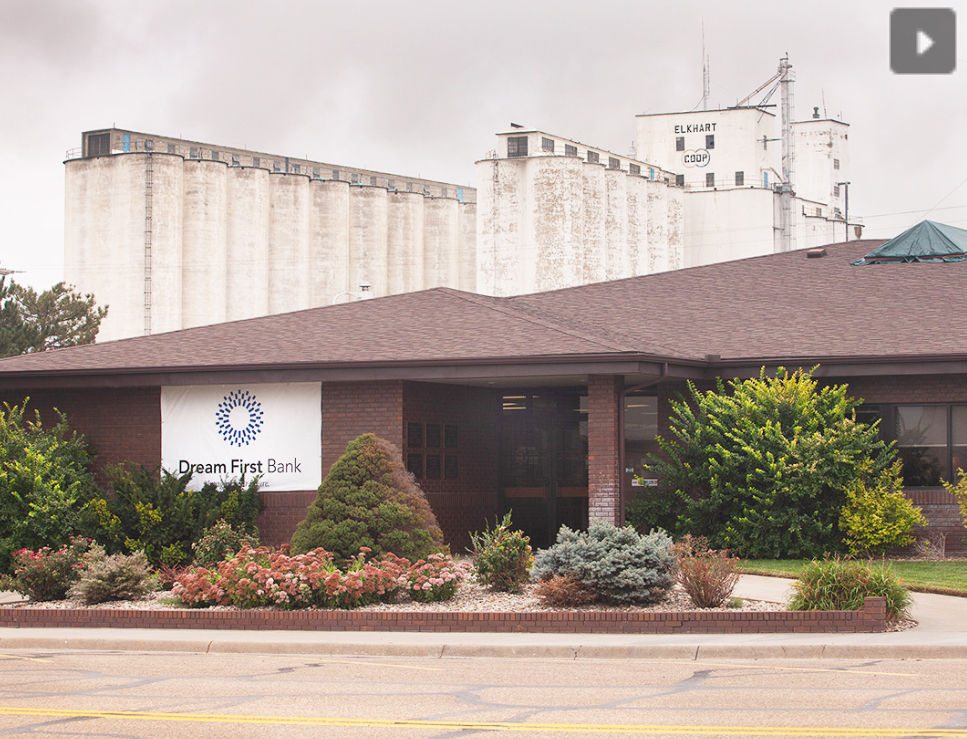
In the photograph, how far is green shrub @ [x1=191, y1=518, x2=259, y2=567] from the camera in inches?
667

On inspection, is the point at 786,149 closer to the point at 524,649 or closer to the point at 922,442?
the point at 922,442

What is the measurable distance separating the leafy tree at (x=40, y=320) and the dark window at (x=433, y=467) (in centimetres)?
2935

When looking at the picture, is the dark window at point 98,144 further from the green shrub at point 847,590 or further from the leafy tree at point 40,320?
the green shrub at point 847,590

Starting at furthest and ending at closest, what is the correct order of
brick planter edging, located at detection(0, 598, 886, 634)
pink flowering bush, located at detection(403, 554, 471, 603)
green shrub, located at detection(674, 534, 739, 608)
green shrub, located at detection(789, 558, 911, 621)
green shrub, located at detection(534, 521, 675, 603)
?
pink flowering bush, located at detection(403, 554, 471, 603) < green shrub, located at detection(534, 521, 675, 603) < green shrub, located at detection(674, 534, 739, 608) < green shrub, located at detection(789, 558, 911, 621) < brick planter edging, located at detection(0, 598, 886, 634)

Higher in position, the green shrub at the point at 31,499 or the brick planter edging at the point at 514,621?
the green shrub at the point at 31,499

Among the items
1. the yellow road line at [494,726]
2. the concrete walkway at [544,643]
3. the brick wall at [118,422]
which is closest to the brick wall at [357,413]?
the brick wall at [118,422]

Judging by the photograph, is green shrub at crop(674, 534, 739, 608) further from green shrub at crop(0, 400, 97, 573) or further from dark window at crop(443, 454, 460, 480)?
green shrub at crop(0, 400, 97, 573)

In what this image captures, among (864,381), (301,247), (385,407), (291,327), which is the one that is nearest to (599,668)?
(385,407)

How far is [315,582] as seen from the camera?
1391 centimetres

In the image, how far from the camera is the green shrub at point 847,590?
42.0 feet

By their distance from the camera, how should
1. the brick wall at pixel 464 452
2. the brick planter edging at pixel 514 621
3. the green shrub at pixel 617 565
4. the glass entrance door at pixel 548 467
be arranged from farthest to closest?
the glass entrance door at pixel 548 467 < the brick wall at pixel 464 452 < the green shrub at pixel 617 565 < the brick planter edging at pixel 514 621

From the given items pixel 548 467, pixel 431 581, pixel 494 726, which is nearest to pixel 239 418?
pixel 548 467

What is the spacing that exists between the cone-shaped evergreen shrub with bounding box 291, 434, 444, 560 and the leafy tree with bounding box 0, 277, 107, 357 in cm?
3342

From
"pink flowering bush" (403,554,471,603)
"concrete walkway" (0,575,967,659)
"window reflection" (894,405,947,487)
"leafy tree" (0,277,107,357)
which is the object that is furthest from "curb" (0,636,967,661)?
"leafy tree" (0,277,107,357)
